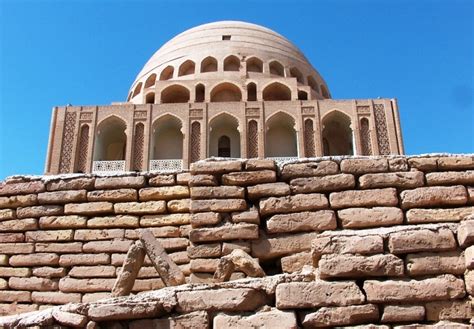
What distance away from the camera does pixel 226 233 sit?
4.29 m

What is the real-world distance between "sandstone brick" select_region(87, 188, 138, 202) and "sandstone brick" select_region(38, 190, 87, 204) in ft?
0.29

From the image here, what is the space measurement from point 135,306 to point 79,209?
2595mm

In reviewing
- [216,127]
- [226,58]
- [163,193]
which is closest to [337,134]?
[216,127]

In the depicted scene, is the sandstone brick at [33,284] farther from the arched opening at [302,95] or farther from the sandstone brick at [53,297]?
the arched opening at [302,95]

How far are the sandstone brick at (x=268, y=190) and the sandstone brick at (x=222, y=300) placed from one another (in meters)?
1.44

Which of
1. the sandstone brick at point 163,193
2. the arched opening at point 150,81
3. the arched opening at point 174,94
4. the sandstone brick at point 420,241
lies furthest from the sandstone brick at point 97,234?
the arched opening at point 150,81

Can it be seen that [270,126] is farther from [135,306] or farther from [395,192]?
[135,306]

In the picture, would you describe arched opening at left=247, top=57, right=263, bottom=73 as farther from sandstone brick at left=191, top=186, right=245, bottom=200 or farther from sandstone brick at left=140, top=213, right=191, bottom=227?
sandstone brick at left=191, top=186, right=245, bottom=200

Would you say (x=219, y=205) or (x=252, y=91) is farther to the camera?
(x=252, y=91)

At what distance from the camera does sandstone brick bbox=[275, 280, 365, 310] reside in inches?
119

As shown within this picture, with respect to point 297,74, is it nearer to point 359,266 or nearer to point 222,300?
point 359,266

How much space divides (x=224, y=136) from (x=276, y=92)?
4.75 meters

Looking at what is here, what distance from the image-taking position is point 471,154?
15.2ft

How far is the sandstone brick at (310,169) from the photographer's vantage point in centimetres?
452
